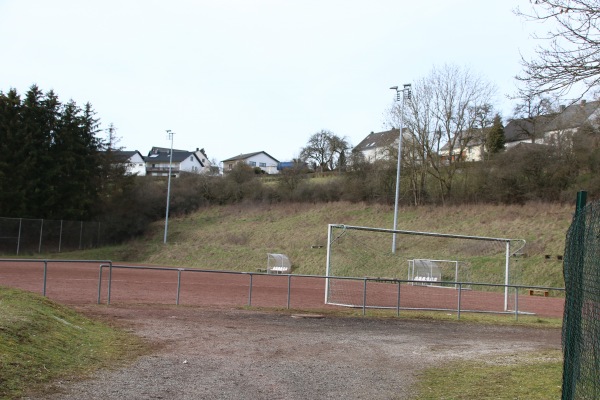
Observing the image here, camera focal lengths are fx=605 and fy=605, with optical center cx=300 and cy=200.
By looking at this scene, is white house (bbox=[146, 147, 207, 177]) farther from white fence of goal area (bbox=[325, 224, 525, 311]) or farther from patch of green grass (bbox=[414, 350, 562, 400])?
patch of green grass (bbox=[414, 350, 562, 400])

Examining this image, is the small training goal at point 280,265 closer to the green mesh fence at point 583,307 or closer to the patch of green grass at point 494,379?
the patch of green grass at point 494,379

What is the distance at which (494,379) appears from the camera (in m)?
8.58

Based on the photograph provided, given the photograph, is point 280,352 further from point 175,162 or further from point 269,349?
point 175,162

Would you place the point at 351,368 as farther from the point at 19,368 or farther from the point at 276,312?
the point at 276,312

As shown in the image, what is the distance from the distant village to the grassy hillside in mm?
5641

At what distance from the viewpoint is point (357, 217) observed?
54.1 metres

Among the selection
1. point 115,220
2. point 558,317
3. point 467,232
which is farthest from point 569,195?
point 115,220

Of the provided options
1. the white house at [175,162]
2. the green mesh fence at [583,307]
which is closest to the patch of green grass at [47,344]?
the green mesh fence at [583,307]

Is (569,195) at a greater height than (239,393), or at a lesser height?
greater

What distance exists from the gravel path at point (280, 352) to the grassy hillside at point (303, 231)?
19.5 meters

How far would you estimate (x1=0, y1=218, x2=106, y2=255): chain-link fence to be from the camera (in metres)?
45.0

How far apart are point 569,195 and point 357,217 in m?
17.6

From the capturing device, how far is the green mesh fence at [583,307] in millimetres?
5039

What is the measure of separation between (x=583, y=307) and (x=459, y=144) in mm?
47908
